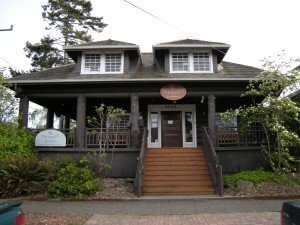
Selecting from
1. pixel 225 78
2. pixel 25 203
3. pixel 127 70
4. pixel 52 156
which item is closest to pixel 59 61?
pixel 127 70

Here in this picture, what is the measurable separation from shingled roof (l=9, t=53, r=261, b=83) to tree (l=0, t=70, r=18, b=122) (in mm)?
590

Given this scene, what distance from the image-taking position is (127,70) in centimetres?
1692

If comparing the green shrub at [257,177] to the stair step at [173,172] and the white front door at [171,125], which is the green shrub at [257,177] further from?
the white front door at [171,125]

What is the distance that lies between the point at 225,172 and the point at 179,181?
2852 mm

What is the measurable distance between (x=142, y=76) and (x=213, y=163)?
544 cm

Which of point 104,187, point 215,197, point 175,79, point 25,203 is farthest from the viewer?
point 175,79

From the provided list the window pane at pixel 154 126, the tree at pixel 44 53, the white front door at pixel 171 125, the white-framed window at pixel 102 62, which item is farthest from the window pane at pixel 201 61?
the tree at pixel 44 53

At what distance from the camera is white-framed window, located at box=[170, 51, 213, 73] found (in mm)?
17031

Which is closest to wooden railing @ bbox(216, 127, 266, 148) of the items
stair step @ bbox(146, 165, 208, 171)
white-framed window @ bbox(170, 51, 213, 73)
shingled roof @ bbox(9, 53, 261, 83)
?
stair step @ bbox(146, 165, 208, 171)

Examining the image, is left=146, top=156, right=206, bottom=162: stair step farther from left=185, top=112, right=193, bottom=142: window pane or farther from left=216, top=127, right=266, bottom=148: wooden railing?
left=185, top=112, right=193, bottom=142: window pane

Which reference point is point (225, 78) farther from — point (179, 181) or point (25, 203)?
point (25, 203)

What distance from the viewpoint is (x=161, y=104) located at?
18266 millimetres

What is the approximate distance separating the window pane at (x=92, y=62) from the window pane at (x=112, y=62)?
46 cm

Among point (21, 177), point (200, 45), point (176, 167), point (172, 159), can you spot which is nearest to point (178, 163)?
point (176, 167)
